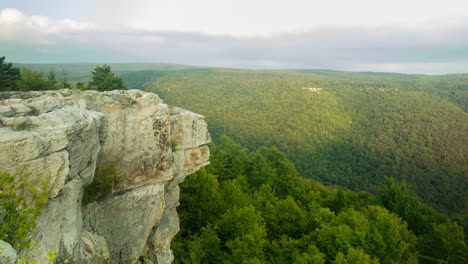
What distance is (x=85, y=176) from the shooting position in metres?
7.50

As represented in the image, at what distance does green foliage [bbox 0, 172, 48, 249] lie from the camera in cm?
475

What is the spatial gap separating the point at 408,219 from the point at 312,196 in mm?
15115

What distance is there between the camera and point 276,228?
22.3 meters

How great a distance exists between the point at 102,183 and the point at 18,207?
406 centimetres

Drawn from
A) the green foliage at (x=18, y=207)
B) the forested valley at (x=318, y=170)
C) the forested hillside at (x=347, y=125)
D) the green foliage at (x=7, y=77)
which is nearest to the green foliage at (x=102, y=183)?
the green foliage at (x=18, y=207)

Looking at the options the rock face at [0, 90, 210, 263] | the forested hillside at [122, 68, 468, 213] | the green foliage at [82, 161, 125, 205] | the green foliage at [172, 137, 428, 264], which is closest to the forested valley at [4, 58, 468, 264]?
the green foliage at [172, 137, 428, 264]

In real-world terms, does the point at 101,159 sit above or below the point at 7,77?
below

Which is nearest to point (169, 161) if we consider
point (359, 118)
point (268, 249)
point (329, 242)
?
point (268, 249)

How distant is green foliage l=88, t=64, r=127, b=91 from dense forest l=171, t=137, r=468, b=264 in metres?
14.2

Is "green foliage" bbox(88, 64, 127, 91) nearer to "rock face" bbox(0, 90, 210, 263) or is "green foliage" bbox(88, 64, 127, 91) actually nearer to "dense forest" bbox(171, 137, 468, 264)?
"dense forest" bbox(171, 137, 468, 264)

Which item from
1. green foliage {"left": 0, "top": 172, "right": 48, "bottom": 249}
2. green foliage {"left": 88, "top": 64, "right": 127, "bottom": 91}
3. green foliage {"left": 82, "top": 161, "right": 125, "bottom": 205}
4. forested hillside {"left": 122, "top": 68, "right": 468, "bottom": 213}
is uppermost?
green foliage {"left": 88, "top": 64, "right": 127, "bottom": 91}

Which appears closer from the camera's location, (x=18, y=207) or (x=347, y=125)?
(x=18, y=207)

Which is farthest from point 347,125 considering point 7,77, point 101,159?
point 101,159

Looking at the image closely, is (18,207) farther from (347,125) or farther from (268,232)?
(347,125)
